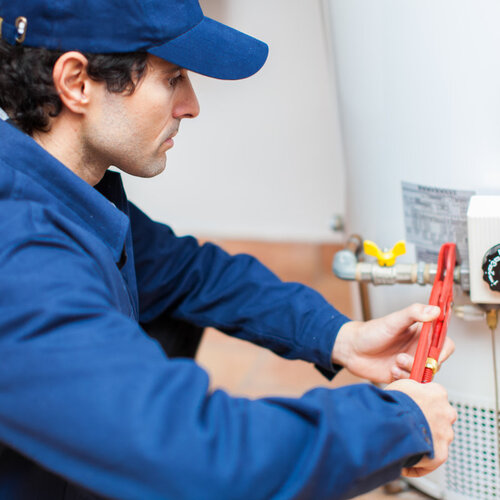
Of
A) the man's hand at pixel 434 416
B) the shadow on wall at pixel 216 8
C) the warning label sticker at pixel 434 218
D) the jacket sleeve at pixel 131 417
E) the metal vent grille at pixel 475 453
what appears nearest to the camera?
the jacket sleeve at pixel 131 417

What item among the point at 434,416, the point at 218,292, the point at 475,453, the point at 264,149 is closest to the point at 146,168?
the point at 218,292

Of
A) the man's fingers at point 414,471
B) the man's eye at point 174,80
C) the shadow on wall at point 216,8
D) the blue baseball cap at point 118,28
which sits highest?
the shadow on wall at point 216,8

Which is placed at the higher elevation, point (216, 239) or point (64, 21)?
point (64, 21)

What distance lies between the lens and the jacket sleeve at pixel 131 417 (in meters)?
0.47

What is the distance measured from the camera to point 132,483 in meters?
0.48

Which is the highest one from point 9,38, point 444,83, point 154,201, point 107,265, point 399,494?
point 9,38

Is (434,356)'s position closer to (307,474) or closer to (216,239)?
(307,474)

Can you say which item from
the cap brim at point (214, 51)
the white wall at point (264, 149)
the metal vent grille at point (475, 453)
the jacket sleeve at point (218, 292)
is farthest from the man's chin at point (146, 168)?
the white wall at point (264, 149)

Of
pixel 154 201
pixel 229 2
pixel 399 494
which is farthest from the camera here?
pixel 154 201

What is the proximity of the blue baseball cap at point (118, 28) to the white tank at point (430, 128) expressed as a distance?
0.75 ft

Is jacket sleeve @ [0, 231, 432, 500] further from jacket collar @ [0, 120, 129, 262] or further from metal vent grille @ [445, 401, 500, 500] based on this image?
metal vent grille @ [445, 401, 500, 500]

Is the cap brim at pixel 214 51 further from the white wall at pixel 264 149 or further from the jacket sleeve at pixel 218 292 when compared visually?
the white wall at pixel 264 149

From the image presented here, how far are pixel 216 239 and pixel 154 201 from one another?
0.20m

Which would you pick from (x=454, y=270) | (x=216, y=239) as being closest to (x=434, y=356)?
(x=454, y=270)
